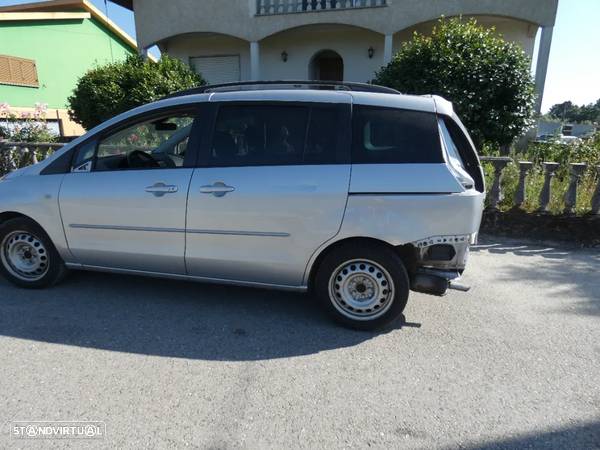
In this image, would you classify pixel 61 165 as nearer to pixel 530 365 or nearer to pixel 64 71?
pixel 530 365

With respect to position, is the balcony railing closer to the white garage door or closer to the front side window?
the white garage door

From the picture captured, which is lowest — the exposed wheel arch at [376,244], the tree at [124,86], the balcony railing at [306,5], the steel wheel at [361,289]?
the steel wheel at [361,289]

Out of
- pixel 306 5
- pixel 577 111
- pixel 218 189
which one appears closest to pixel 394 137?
pixel 218 189

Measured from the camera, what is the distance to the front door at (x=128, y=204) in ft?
10.9

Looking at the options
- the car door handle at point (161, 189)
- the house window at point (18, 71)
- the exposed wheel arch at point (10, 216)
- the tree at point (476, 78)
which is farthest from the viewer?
the house window at point (18, 71)

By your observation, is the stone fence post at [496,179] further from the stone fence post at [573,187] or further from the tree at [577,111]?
the tree at [577,111]

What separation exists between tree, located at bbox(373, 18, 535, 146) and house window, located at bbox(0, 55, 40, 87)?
14.6 m

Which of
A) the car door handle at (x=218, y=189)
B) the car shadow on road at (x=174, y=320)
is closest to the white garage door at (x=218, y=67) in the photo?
the car shadow on road at (x=174, y=320)

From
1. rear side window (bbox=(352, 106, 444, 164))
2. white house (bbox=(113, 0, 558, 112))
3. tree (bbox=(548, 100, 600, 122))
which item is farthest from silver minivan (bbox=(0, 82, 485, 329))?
tree (bbox=(548, 100, 600, 122))

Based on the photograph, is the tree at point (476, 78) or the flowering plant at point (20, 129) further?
the flowering plant at point (20, 129)

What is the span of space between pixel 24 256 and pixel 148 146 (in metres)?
1.57

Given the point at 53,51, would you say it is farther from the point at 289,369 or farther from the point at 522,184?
the point at 289,369

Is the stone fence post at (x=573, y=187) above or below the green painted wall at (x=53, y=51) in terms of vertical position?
below

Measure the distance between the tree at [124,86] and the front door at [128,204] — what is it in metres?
5.56
